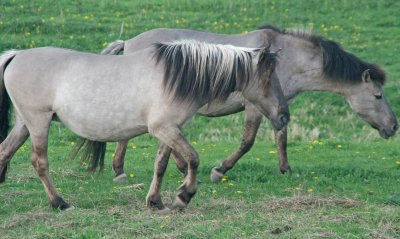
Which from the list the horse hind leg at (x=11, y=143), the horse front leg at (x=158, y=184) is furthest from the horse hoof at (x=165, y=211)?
the horse hind leg at (x=11, y=143)

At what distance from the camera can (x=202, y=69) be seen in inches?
348

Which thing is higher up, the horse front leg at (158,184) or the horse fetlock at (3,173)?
the horse front leg at (158,184)

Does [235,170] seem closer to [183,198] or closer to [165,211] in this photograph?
[183,198]

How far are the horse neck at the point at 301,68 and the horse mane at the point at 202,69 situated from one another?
2.85m

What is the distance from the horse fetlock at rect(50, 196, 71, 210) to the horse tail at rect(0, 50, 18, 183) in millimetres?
1112

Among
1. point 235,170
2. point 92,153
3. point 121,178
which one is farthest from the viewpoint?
point 235,170

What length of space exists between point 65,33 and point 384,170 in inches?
524

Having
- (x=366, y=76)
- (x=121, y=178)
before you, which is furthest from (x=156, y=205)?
(x=366, y=76)

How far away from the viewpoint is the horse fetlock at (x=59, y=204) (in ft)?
29.6

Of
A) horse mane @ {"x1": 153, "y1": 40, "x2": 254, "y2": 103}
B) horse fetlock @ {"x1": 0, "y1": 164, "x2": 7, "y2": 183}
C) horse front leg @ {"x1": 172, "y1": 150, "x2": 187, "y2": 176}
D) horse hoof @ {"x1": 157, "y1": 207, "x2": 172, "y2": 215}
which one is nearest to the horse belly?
horse mane @ {"x1": 153, "y1": 40, "x2": 254, "y2": 103}

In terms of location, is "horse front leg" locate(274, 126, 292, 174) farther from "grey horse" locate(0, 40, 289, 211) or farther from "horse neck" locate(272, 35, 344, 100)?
"grey horse" locate(0, 40, 289, 211)

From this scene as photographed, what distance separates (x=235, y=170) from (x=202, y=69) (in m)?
3.42

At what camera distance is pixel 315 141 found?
48.5 feet

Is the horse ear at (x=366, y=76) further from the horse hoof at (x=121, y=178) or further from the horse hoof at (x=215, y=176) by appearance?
the horse hoof at (x=121, y=178)
